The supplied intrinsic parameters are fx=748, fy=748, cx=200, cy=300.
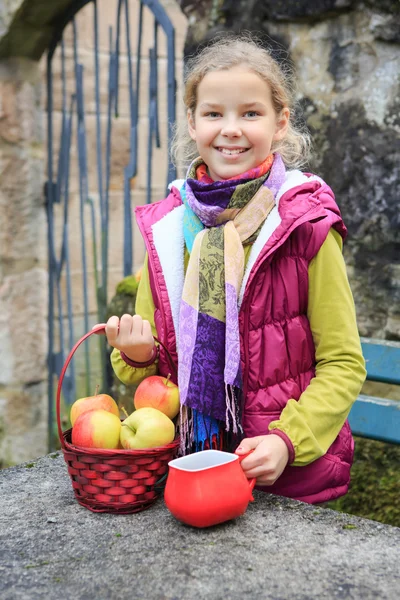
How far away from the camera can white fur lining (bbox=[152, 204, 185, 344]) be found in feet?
4.61

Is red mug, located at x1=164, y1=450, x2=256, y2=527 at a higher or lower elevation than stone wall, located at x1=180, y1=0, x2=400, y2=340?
lower

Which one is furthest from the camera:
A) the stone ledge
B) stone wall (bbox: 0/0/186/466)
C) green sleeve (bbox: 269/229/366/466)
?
stone wall (bbox: 0/0/186/466)

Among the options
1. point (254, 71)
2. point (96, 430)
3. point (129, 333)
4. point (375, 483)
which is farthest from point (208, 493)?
point (375, 483)

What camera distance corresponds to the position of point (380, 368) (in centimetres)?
174

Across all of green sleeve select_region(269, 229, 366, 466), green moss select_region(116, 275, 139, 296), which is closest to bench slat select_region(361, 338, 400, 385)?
green sleeve select_region(269, 229, 366, 466)

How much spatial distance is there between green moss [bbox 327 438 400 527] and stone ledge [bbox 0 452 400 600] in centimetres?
73

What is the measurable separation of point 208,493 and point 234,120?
0.65 metres

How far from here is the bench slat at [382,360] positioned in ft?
5.64

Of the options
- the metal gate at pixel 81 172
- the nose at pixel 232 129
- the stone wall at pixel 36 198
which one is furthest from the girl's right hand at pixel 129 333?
the stone wall at pixel 36 198

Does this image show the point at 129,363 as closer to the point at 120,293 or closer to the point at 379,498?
the point at 379,498

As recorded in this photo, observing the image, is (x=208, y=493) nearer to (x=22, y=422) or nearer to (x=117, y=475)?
(x=117, y=475)

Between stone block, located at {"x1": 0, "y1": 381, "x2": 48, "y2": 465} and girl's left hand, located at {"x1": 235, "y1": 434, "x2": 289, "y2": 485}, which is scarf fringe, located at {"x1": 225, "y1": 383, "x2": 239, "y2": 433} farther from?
stone block, located at {"x1": 0, "y1": 381, "x2": 48, "y2": 465}

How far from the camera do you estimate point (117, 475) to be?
1193mm

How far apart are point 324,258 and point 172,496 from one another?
1.66 ft
